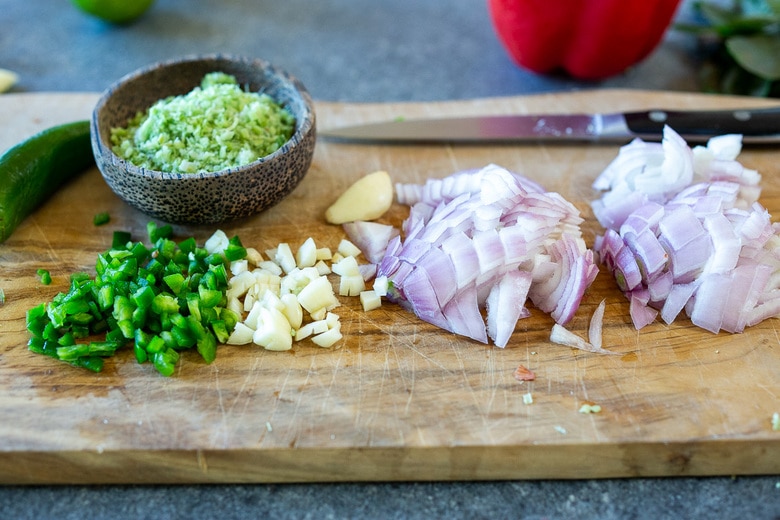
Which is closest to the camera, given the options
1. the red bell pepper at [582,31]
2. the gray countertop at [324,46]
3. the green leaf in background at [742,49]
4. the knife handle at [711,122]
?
the knife handle at [711,122]

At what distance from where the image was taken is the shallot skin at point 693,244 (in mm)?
1727

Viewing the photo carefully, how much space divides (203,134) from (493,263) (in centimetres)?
88

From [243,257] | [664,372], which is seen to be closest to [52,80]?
[243,257]

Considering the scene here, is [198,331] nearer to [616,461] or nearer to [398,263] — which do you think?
[398,263]

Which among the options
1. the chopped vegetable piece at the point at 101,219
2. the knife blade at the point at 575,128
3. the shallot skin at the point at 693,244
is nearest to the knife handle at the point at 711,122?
the knife blade at the point at 575,128

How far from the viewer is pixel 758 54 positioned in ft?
9.01

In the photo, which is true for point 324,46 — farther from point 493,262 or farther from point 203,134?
point 493,262

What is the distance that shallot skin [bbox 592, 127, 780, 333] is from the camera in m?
1.73

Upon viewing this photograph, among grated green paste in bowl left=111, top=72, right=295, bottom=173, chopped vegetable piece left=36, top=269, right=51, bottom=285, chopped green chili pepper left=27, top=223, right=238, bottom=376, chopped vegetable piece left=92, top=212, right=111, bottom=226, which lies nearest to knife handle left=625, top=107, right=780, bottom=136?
grated green paste in bowl left=111, top=72, right=295, bottom=173

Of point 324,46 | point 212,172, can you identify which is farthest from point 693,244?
point 324,46

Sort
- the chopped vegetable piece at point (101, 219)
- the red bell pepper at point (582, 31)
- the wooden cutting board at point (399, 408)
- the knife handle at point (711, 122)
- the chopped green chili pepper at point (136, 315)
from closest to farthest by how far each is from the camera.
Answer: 1. the wooden cutting board at point (399, 408)
2. the chopped green chili pepper at point (136, 315)
3. the chopped vegetable piece at point (101, 219)
4. the knife handle at point (711, 122)
5. the red bell pepper at point (582, 31)

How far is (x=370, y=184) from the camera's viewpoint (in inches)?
82.7

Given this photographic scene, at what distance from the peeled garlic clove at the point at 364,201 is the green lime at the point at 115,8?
1.64 m

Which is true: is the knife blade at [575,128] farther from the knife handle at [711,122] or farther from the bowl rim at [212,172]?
the bowl rim at [212,172]
